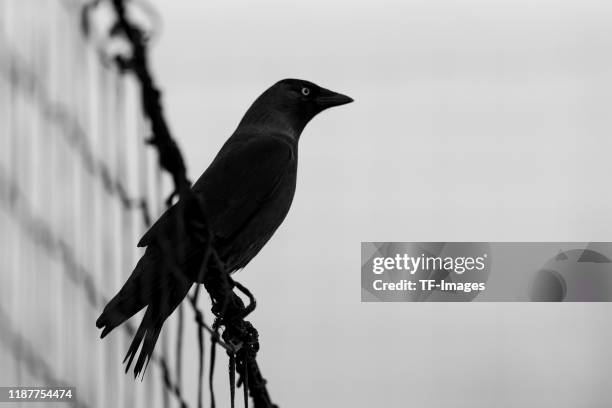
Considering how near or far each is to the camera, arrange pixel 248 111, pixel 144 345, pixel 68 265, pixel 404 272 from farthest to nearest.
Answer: pixel 404 272 → pixel 248 111 → pixel 144 345 → pixel 68 265

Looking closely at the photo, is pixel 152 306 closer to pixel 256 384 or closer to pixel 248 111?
pixel 256 384

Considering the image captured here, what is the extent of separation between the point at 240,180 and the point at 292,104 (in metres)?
1.36

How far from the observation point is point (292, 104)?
19.1 feet

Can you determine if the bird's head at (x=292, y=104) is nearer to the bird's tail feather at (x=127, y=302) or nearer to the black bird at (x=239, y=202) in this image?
the black bird at (x=239, y=202)

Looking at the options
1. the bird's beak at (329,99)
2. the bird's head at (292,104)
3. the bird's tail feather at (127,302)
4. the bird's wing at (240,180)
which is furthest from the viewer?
the bird's beak at (329,99)

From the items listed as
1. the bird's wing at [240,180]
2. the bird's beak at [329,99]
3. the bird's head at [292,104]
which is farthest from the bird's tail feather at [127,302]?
the bird's beak at [329,99]

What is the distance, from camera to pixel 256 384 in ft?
10.0

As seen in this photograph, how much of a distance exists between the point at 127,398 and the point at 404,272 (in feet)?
40.4

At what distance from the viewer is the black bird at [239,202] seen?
3229 mm

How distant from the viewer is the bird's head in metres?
5.71

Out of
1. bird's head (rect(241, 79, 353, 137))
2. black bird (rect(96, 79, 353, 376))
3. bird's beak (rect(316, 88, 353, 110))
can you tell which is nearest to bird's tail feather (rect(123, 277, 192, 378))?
black bird (rect(96, 79, 353, 376))

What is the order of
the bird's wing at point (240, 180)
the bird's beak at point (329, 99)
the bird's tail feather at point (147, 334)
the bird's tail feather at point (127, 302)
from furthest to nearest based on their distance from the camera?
the bird's beak at point (329, 99), the bird's wing at point (240, 180), the bird's tail feather at point (147, 334), the bird's tail feather at point (127, 302)

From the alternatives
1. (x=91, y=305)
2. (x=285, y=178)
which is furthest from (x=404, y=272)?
(x=91, y=305)

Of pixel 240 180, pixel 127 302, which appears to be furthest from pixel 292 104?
pixel 127 302
